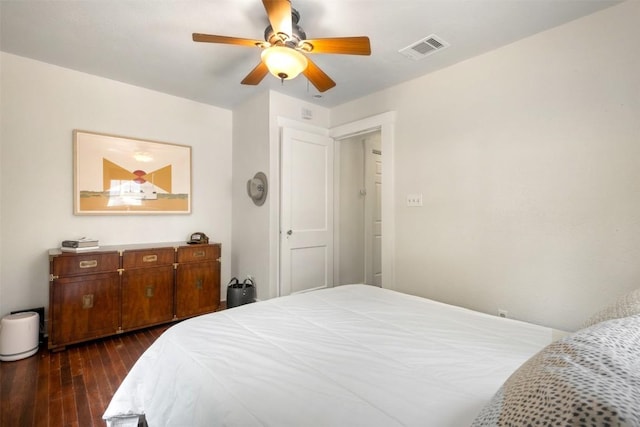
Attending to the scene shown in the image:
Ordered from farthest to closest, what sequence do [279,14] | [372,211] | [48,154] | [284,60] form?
1. [372,211]
2. [48,154]
3. [284,60]
4. [279,14]

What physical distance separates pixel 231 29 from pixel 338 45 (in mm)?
882

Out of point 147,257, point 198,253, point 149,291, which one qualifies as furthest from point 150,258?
point 198,253

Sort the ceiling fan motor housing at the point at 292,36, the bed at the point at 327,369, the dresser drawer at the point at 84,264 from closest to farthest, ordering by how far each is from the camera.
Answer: the bed at the point at 327,369
the ceiling fan motor housing at the point at 292,36
the dresser drawer at the point at 84,264

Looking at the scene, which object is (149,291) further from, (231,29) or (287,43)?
(287,43)

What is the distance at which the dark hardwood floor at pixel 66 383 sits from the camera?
5.33 ft

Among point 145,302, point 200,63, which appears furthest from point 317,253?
point 200,63

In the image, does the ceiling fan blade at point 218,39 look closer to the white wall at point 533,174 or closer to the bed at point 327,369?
the bed at point 327,369

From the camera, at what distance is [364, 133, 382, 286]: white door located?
425 cm

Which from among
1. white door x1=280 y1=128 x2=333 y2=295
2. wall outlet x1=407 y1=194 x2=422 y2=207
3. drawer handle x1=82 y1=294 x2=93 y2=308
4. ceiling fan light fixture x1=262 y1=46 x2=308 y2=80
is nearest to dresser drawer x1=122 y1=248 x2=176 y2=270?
drawer handle x1=82 y1=294 x2=93 y2=308

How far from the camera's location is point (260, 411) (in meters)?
0.77

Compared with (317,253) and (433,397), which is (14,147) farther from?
(433,397)

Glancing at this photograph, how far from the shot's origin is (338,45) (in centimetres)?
180

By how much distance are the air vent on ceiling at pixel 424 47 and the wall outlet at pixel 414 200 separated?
125cm

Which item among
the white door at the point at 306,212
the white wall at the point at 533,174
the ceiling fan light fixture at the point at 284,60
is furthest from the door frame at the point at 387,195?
the ceiling fan light fixture at the point at 284,60
